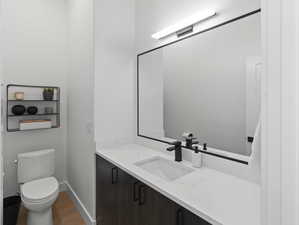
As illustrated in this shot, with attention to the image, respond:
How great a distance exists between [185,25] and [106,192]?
5.26 ft

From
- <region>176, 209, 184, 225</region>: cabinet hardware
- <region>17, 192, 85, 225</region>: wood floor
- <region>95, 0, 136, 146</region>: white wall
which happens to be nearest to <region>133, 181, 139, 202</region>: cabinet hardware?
<region>176, 209, 184, 225</region>: cabinet hardware

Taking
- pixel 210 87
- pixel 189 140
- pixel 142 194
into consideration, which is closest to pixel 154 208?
pixel 142 194

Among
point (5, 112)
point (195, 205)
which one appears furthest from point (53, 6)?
point (195, 205)

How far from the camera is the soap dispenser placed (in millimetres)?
1281

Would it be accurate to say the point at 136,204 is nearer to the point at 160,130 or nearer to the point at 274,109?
the point at 160,130

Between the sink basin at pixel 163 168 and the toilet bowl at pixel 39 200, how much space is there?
105 cm

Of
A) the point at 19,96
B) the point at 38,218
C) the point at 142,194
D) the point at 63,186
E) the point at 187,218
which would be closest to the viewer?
the point at 187,218

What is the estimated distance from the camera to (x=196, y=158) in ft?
4.25

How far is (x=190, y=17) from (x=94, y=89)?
1.11 m

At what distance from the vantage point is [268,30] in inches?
19.4

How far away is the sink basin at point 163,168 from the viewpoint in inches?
53.1

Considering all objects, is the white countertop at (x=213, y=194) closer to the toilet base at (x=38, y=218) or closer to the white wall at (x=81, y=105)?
the white wall at (x=81, y=105)

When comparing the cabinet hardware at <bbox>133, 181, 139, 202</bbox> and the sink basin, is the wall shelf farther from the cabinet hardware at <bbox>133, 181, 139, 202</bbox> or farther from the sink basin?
the cabinet hardware at <bbox>133, 181, 139, 202</bbox>

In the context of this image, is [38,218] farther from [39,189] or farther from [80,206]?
[80,206]
